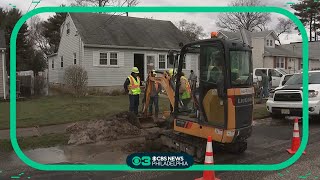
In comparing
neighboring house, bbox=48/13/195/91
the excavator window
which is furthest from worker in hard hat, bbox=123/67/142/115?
neighboring house, bbox=48/13/195/91

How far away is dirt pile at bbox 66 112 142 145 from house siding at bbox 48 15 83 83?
44.8 ft

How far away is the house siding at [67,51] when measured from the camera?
76.6 ft

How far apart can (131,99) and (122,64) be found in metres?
13.3

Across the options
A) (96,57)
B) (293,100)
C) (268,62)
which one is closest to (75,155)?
(293,100)

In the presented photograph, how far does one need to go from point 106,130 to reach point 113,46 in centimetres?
1426

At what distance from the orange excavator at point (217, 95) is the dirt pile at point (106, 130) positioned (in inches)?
103

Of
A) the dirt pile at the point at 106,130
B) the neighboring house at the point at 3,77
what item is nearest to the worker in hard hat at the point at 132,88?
Result: the dirt pile at the point at 106,130

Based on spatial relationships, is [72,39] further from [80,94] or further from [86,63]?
[80,94]

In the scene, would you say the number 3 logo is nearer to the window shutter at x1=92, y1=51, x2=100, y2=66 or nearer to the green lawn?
the green lawn

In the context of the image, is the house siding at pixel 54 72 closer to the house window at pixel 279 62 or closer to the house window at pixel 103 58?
the house window at pixel 103 58

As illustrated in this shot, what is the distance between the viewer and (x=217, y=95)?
6.02 m

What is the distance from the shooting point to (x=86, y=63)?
22.3m

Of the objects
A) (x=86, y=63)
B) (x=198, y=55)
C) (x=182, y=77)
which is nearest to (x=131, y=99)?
(x=182, y=77)

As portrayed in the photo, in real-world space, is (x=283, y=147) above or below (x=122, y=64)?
below
